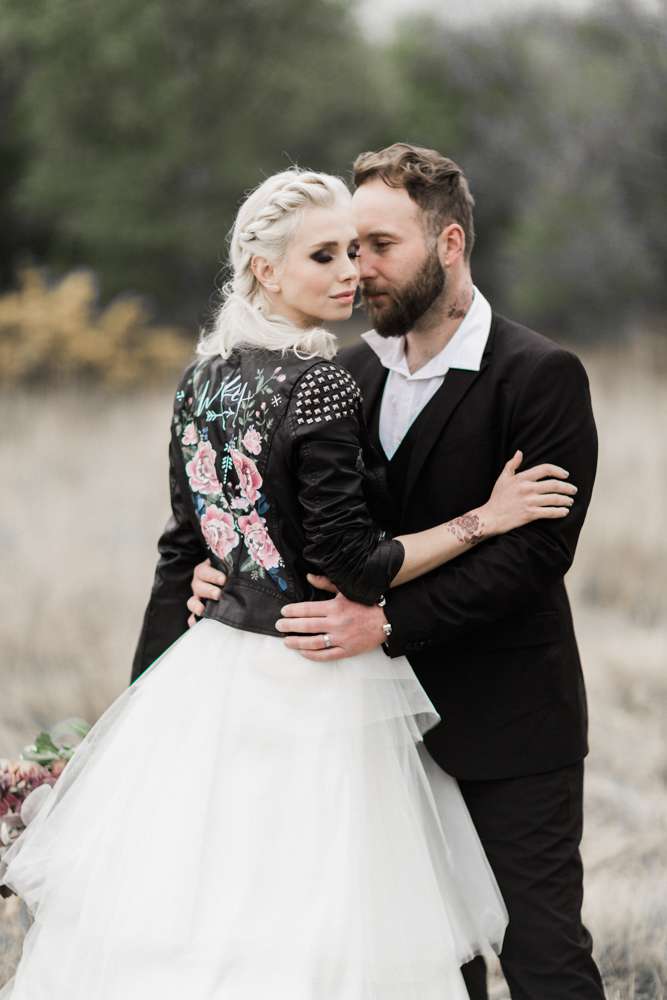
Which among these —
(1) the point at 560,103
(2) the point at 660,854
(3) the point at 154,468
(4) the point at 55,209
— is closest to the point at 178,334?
(4) the point at 55,209

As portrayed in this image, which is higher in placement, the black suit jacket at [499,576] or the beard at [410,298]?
the beard at [410,298]

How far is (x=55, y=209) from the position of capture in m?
17.5

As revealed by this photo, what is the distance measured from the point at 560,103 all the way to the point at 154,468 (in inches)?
390

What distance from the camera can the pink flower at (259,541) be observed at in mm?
2271

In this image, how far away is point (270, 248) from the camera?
2.31 metres

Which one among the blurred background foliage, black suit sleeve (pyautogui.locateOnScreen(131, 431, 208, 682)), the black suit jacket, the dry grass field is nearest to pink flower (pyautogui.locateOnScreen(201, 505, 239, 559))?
black suit sleeve (pyautogui.locateOnScreen(131, 431, 208, 682))

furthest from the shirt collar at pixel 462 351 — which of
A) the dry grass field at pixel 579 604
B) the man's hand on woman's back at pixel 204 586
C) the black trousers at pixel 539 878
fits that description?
the dry grass field at pixel 579 604

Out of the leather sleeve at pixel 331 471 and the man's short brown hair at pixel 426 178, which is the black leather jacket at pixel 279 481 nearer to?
the leather sleeve at pixel 331 471

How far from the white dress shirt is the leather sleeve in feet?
1.43

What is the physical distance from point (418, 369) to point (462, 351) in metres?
0.16

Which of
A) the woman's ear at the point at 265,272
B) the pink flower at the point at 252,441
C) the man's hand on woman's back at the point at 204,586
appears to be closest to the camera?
the pink flower at the point at 252,441

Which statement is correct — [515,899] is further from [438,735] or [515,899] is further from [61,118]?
[61,118]

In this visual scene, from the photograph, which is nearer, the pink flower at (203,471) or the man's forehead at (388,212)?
the pink flower at (203,471)

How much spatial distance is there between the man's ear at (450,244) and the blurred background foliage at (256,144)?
11.3m
